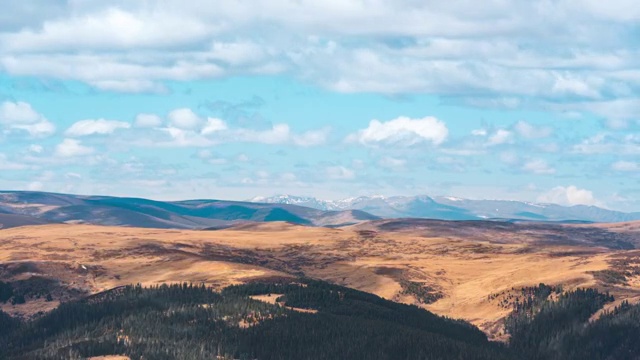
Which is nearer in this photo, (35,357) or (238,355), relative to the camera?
(35,357)

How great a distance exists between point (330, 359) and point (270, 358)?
40.4ft

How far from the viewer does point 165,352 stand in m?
188

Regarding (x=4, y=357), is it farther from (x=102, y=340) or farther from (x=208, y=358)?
(x=208, y=358)

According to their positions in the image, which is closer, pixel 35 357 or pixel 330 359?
pixel 35 357

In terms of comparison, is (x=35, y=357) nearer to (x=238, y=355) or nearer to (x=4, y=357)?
(x=4, y=357)

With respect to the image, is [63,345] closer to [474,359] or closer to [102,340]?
[102,340]

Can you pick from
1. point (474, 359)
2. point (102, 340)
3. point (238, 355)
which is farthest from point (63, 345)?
point (474, 359)

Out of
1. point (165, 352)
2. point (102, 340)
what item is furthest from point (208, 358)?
point (102, 340)

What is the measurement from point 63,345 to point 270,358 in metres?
41.7

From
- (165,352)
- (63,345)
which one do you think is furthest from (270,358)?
(63,345)

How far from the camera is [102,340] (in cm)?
19512

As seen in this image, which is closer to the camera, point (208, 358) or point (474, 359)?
point (208, 358)

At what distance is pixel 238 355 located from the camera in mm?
197500

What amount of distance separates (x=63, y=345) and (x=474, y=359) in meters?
83.4
